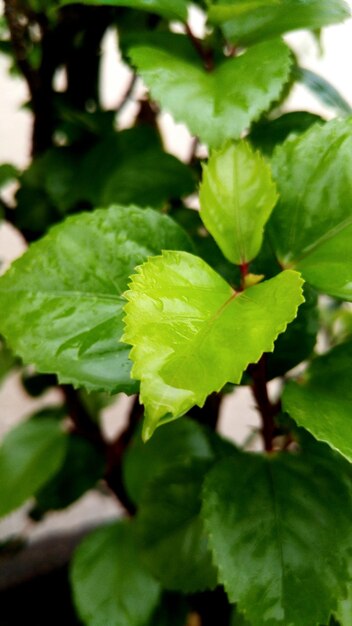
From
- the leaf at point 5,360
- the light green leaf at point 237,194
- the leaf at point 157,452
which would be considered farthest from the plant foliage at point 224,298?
the leaf at point 5,360

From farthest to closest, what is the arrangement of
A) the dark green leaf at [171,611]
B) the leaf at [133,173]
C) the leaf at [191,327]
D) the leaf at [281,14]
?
1. the dark green leaf at [171,611]
2. the leaf at [133,173]
3. the leaf at [281,14]
4. the leaf at [191,327]

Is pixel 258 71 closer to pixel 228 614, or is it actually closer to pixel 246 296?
pixel 246 296

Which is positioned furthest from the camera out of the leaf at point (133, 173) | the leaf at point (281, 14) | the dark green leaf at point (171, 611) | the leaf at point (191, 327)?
the dark green leaf at point (171, 611)

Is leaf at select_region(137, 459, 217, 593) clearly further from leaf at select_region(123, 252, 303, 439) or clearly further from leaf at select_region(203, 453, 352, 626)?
leaf at select_region(123, 252, 303, 439)

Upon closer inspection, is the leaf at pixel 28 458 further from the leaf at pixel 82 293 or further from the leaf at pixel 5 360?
the leaf at pixel 82 293

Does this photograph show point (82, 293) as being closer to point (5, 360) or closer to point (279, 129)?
point (279, 129)

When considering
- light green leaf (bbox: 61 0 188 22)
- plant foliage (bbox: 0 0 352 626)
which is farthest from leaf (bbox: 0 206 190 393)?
light green leaf (bbox: 61 0 188 22)

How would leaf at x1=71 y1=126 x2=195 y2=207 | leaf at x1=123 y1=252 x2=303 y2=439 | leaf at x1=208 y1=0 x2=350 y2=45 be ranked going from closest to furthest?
leaf at x1=123 y1=252 x2=303 y2=439
leaf at x1=208 y1=0 x2=350 y2=45
leaf at x1=71 y1=126 x2=195 y2=207
